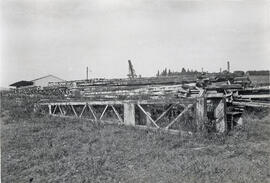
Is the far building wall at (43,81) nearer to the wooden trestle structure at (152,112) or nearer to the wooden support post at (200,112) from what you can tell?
the wooden trestle structure at (152,112)

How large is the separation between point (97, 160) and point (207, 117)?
429 centimetres

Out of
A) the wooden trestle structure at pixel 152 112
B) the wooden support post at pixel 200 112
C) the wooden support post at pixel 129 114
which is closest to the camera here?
the wooden support post at pixel 200 112

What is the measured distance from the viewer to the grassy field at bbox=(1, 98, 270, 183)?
5785 mm

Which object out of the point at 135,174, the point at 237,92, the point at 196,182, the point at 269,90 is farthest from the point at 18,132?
the point at 269,90

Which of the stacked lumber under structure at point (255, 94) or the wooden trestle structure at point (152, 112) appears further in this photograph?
the stacked lumber under structure at point (255, 94)

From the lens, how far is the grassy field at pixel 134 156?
19.0 ft

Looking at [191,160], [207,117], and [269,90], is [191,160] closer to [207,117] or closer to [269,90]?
[207,117]

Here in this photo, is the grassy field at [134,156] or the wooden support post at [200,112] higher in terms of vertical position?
the wooden support post at [200,112]

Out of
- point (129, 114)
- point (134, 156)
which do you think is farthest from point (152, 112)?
point (134, 156)

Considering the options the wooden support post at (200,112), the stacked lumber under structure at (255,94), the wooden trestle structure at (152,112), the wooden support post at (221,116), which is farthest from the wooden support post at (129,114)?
the stacked lumber under structure at (255,94)

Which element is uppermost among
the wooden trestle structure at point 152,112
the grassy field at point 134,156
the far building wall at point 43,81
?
the far building wall at point 43,81

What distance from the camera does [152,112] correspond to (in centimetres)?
1227

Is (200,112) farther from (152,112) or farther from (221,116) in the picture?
(152,112)

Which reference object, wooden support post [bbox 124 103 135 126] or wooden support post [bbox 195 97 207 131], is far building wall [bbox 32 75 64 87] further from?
wooden support post [bbox 195 97 207 131]
